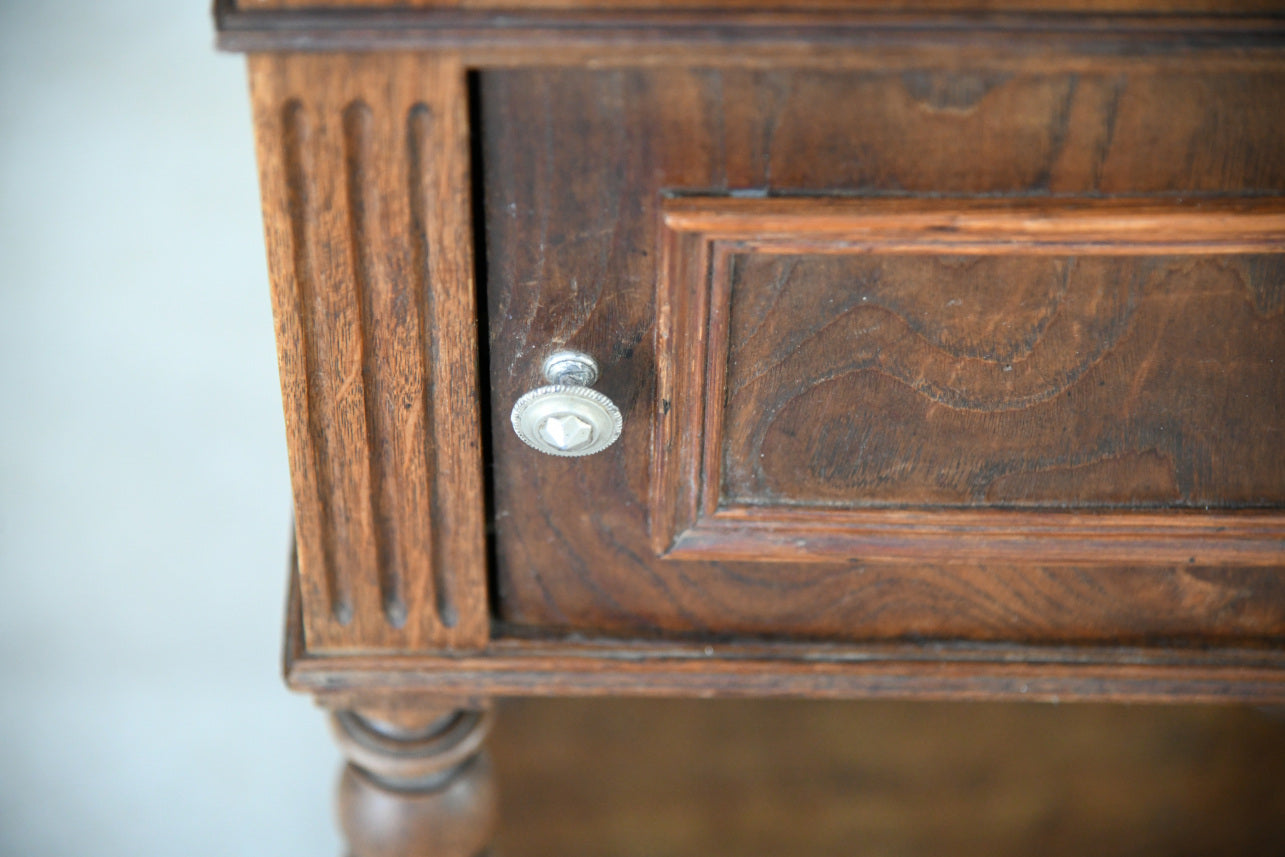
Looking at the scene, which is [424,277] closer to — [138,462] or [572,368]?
[572,368]

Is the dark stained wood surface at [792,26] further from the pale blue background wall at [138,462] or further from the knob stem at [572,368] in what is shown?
the pale blue background wall at [138,462]

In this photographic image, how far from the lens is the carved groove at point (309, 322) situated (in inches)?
13.4

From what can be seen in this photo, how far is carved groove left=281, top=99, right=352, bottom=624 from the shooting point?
341 mm

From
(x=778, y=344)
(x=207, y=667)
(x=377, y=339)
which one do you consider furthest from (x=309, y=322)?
(x=207, y=667)

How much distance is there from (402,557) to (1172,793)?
0.56 metres

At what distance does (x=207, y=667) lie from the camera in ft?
2.66

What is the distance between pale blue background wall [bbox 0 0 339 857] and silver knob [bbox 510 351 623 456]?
0.47m

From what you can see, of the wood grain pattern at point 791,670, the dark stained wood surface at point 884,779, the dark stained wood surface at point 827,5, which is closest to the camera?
the dark stained wood surface at point 827,5

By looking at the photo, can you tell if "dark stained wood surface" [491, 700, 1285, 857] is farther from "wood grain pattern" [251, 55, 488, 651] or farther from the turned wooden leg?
"wood grain pattern" [251, 55, 488, 651]

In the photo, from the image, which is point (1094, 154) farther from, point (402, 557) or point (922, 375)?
point (402, 557)

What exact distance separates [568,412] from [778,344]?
69 millimetres

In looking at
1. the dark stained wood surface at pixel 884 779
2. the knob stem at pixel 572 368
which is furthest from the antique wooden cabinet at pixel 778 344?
the dark stained wood surface at pixel 884 779

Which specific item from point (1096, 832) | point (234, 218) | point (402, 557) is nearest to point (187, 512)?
point (234, 218)

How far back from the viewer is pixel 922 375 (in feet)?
1.27
